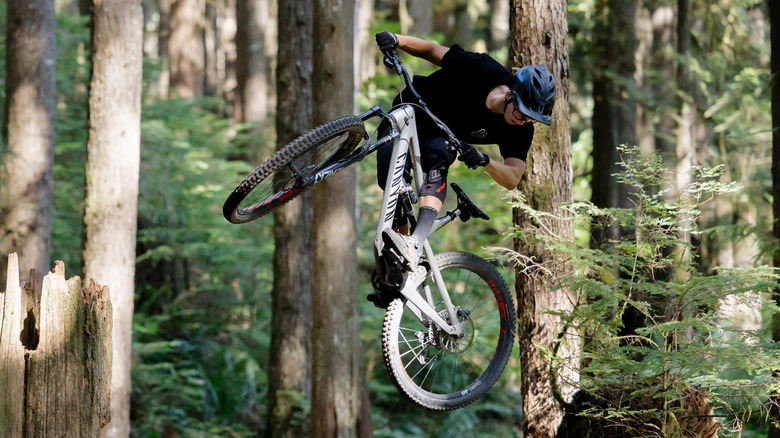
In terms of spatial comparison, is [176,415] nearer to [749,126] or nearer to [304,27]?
[304,27]

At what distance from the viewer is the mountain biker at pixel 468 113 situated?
430 cm

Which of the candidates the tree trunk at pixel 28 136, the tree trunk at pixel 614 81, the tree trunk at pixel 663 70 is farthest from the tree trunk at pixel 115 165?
the tree trunk at pixel 663 70

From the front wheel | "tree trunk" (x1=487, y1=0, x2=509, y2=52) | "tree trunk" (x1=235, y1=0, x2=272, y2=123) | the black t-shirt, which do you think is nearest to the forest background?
"tree trunk" (x1=235, y1=0, x2=272, y2=123)

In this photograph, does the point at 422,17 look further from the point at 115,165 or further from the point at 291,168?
the point at 291,168

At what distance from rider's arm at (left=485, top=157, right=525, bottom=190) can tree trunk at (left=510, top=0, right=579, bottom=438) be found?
1.37 ft

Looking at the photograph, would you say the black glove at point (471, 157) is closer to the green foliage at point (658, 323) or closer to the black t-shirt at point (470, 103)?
the black t-shirt at point (470, 103)

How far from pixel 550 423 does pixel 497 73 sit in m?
2.23

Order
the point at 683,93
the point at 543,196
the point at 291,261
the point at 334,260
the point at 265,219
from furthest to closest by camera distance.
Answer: the point at 265,219 → the point at 683,93 → the point at 291,261 → the point at 334,260 → the point at 543,196

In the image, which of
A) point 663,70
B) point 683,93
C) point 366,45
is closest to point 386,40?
point 683,93

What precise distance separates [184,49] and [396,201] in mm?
15172

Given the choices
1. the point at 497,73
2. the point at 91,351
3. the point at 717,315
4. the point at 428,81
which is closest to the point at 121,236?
the point at 91,351

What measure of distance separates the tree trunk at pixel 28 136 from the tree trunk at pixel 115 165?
1.74 m

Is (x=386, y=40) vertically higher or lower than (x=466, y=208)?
higher

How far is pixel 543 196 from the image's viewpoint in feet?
16.8
